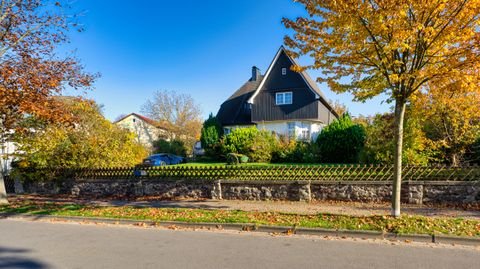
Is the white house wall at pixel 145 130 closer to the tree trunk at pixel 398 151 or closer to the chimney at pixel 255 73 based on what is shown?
the chimney at pixel 255 73

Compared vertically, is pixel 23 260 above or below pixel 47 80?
below

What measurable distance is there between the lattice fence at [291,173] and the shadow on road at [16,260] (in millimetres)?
5923

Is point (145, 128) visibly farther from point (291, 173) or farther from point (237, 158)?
point (291, 173)

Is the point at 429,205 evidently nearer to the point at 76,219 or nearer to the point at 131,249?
the point at 131,249

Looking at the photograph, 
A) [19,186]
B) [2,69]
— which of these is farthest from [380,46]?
[19,186]

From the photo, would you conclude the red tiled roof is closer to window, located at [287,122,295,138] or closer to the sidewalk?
window, located at [287,122,295,138]

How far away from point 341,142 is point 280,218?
14020 mm

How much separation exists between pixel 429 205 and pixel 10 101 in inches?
532

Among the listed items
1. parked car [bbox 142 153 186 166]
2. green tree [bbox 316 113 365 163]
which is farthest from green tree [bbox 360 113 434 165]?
parked car [bbox 142 153 186 166]

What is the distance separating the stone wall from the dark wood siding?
1780 cm

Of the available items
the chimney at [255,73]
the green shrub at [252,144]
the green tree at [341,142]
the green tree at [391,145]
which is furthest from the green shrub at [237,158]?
the chimney at [255,73]

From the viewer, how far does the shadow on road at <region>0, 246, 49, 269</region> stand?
4898 mm

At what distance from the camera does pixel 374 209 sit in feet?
Answer: 26.9

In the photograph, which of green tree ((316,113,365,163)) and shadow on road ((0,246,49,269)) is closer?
shadow on road ((0,246,49,269))
